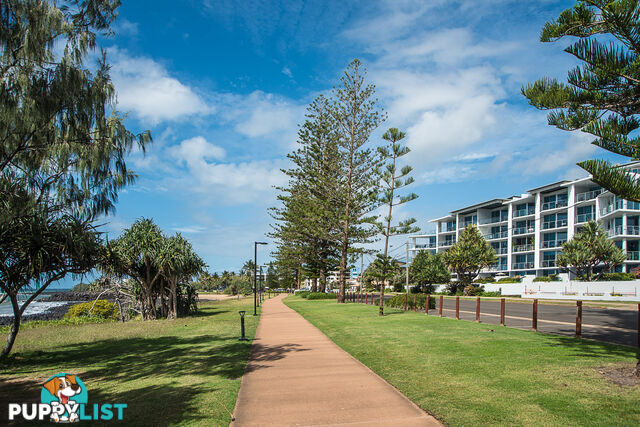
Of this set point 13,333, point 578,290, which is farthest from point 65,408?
point 578,290

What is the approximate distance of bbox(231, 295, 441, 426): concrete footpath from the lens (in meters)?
4.94

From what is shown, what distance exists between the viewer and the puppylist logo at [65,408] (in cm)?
511

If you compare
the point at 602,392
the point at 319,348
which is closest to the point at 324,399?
the point at 602,392

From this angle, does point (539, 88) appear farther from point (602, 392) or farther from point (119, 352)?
point (119, 352)

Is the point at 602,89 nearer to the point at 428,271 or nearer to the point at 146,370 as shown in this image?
the point at 146,370

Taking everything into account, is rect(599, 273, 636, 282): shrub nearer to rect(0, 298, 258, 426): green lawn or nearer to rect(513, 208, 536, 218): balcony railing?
rect(513, 208, 536, 218): balcony railing

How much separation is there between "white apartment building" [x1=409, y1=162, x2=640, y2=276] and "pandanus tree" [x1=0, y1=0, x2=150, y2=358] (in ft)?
105

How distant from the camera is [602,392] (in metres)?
5.53

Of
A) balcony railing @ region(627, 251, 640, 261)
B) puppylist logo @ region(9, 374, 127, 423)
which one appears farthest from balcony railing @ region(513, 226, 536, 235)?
puppylist logo @ region(9, 374, 127, 423)

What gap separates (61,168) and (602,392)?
34.5 ft

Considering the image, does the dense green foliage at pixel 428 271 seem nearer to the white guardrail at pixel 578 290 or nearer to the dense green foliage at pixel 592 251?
the white guardrail at pixel 578 290

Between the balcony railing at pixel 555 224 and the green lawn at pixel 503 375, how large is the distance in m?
42.8

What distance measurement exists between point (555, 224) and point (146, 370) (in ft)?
168

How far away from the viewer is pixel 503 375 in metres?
6.56
